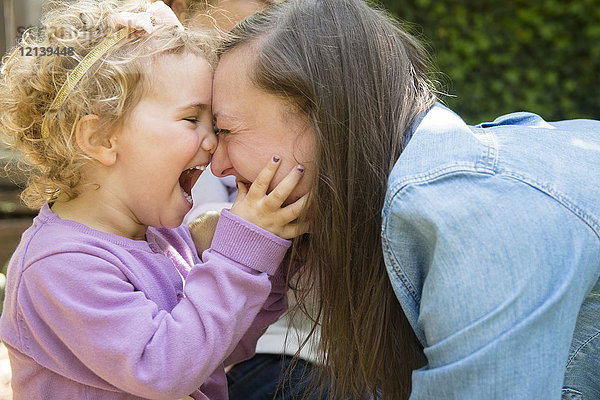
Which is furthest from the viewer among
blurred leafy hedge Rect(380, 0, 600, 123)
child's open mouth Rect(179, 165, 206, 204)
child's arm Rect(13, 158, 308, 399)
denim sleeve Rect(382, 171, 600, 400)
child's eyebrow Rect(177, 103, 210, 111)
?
blurred leafy hedge Rect(380, 0, 600, 123)

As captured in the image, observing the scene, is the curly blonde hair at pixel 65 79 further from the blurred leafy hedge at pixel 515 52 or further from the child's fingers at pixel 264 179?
the blurred leafy hedge at pixel 515 52

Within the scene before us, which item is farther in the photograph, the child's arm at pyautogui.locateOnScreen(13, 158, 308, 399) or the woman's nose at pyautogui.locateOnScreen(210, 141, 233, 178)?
the woman's nose at pyautogui.locateOnScreen(210, 141, 233, 178)

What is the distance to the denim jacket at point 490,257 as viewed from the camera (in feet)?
4.32

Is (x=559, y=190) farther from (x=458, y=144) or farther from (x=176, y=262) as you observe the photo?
(x=176, y=262)

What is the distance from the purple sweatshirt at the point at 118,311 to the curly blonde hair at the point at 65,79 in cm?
16

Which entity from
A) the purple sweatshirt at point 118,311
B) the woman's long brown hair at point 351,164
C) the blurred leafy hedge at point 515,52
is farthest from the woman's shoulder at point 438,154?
the blurred leafy hedge at point 515,52

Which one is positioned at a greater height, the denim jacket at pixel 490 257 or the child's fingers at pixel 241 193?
the denim jacket at pixel 490 257

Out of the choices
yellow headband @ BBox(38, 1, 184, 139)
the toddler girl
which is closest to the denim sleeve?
the toddler girl

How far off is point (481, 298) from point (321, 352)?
0.65 meters

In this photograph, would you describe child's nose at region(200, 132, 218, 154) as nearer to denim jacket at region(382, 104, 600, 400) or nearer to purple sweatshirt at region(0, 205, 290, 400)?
purple sweatshirt at region(0, 205, 290, 400)

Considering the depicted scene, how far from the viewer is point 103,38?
5.84 feet

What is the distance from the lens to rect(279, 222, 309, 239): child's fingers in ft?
5.64

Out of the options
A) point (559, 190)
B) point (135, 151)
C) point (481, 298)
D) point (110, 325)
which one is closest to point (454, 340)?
point (481, 298)

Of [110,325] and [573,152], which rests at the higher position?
[573,152]
